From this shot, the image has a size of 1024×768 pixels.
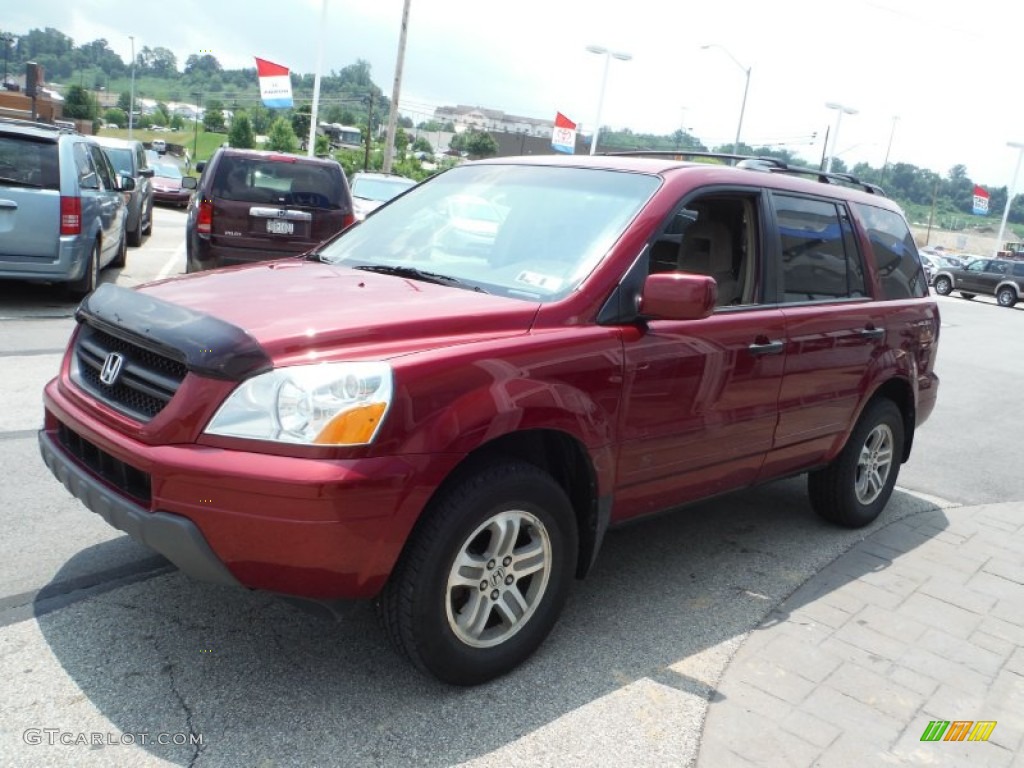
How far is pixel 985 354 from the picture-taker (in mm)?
15203

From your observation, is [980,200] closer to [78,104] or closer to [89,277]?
[89,277]

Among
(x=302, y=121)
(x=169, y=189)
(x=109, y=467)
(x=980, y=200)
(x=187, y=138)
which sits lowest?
(x=169, y=189)

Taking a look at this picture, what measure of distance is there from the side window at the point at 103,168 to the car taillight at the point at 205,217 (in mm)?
1952

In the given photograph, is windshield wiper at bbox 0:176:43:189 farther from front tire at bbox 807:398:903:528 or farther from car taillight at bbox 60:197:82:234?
front tire at bbox 807:398:903:528

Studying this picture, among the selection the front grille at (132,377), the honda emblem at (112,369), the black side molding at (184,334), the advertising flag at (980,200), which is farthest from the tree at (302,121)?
the honda emblem at (112,369)

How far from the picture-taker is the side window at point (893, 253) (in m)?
5.08

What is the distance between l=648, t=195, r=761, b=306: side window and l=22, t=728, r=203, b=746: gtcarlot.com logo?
2.72 m

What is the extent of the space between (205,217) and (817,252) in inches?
289

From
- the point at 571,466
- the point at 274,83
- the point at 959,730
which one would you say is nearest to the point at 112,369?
the point at 571,466

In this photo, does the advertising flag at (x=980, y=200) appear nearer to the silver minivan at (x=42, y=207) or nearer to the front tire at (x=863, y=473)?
the silver minivan at (x=42, y=207)

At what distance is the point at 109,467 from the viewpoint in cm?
294

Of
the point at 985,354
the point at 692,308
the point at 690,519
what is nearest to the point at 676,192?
the point at 692,308

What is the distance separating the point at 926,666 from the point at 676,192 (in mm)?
2177

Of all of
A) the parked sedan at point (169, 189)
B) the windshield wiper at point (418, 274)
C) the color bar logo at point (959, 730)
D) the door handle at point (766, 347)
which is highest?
the windshield wiper at point (418, 274)
